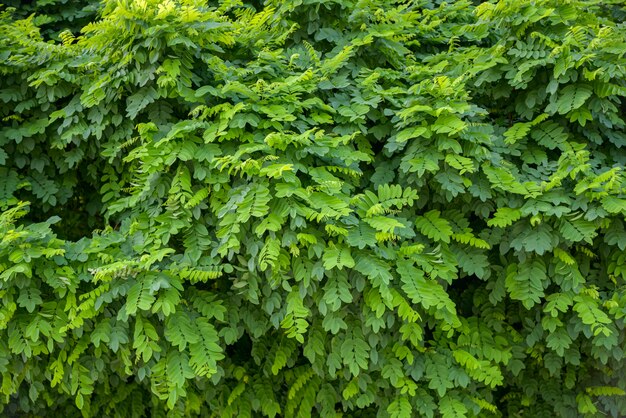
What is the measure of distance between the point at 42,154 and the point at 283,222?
2027 millimetres

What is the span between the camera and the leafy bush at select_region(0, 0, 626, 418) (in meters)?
3.26

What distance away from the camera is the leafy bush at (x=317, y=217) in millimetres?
3262

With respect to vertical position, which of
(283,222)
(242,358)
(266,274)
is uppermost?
(283,222)

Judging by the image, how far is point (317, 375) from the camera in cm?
373

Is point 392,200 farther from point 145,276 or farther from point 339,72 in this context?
point 145,276

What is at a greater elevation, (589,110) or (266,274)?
(589,110)

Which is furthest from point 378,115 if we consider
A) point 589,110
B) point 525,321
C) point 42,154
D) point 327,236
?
point 42,154

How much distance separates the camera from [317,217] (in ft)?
10.3

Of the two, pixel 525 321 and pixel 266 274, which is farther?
pixel 525 321

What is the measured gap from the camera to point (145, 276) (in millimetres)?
3225

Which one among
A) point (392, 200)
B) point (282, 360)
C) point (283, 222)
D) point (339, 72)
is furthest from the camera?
point (339, 72)

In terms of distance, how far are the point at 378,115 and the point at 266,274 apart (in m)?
1.30

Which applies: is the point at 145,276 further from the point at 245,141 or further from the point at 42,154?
the point at 42,154

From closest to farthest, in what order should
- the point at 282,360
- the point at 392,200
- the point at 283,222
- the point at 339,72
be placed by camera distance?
the point at 283,222, the point at 392,200, the point at 282,360, the point at 339,72
